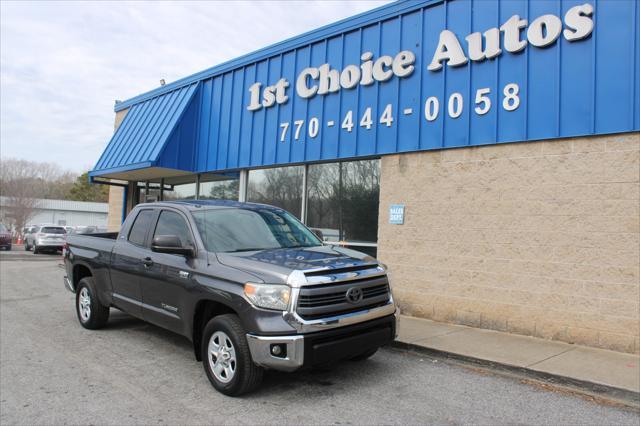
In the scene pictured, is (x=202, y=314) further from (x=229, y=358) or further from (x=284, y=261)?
(x=284, y=261)

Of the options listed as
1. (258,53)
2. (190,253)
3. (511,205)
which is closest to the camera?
(190,253)

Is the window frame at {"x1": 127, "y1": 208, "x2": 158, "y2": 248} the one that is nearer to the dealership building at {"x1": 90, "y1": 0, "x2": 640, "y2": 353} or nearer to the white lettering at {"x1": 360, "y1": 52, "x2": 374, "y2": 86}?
the dealership building at {"x1": 90, "y1": 0, "x2": 640, "y2": 353}

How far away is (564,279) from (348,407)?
406 cm

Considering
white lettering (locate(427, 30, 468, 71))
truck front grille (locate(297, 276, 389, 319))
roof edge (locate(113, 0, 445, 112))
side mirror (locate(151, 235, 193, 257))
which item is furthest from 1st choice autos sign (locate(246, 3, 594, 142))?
side mirror (locate(151, 235, 193, 257))

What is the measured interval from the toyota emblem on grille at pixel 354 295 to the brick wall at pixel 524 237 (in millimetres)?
3519

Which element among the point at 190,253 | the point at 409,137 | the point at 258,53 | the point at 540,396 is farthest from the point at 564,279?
the point at 258,53

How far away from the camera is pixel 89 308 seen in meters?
7.01

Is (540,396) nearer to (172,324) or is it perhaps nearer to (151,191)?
(172,324)

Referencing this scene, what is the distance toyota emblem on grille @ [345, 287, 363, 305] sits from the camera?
14.7ft

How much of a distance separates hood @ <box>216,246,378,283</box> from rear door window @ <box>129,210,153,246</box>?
5.83ft

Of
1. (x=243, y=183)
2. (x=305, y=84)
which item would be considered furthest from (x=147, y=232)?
(x=243, y=183)

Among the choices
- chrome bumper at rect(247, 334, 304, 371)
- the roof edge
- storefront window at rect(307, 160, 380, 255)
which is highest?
the roof edge

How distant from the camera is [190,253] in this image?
5051mm

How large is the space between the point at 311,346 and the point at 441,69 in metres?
5.78
